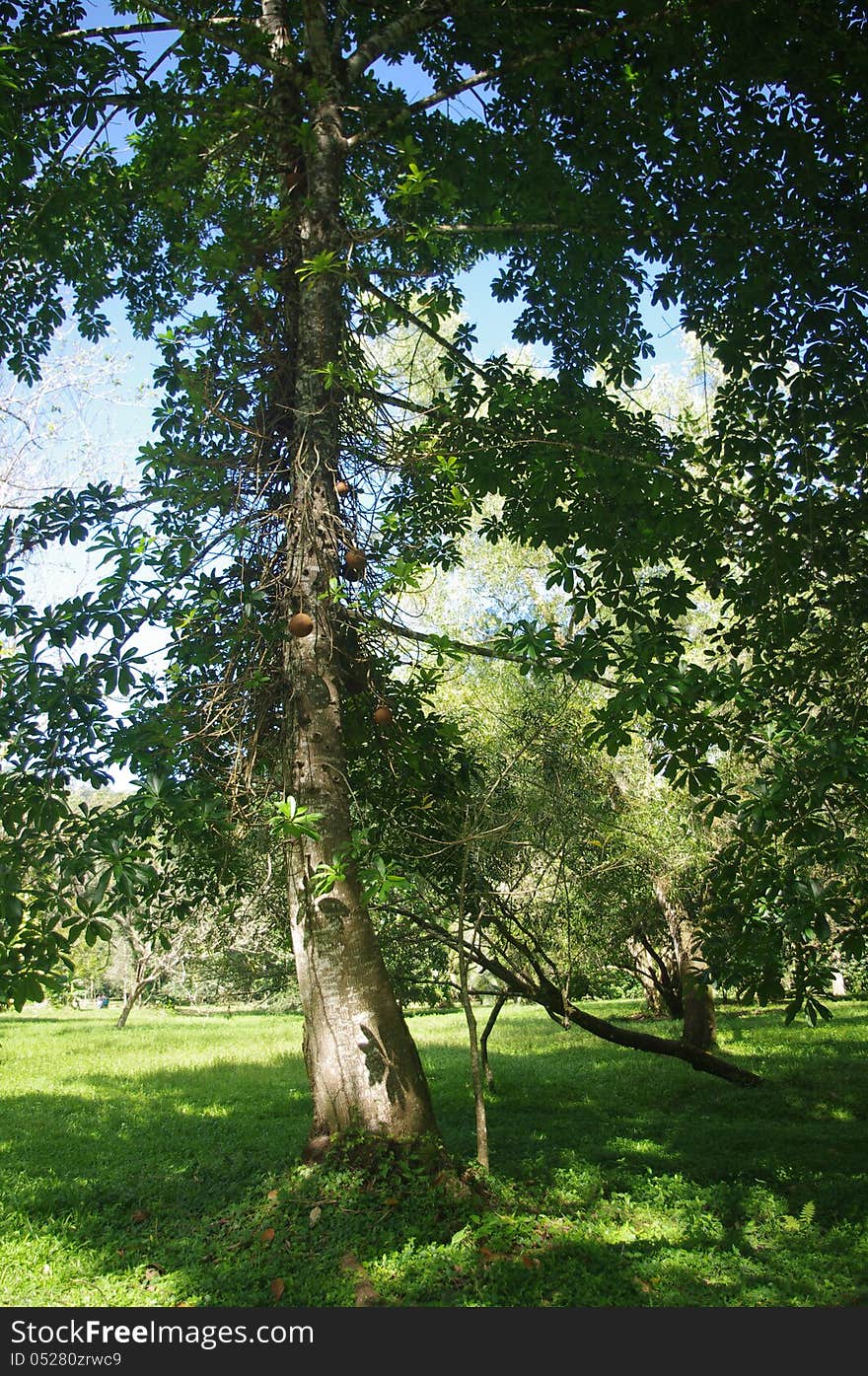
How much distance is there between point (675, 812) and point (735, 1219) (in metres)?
5.62

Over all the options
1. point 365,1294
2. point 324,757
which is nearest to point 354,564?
point 324,757

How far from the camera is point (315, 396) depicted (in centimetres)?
601

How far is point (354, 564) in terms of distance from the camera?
5922mm

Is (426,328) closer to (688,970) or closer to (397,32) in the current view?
(397,32)

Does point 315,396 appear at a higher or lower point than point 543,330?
lower

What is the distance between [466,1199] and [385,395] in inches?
200

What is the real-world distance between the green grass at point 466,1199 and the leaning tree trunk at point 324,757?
446mm

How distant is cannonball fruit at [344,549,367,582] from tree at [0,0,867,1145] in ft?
0.11

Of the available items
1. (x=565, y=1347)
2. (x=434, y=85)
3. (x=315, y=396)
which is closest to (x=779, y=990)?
(x=565, y=1347)

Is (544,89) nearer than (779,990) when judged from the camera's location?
No

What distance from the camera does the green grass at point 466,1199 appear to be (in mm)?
4203

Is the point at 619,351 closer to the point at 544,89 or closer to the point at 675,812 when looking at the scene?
the point at 544,89

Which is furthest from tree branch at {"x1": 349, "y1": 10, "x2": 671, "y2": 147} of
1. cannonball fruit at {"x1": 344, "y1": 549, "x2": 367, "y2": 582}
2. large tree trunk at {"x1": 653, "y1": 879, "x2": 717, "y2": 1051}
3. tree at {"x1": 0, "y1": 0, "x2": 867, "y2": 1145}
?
large tree trunk at {"x1": 653, "y1": 879, "x2": 717, "y2": 1051}

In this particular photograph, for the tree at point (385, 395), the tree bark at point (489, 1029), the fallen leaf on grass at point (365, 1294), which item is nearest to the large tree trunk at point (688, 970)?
the tree bark at point (489, 1029)
